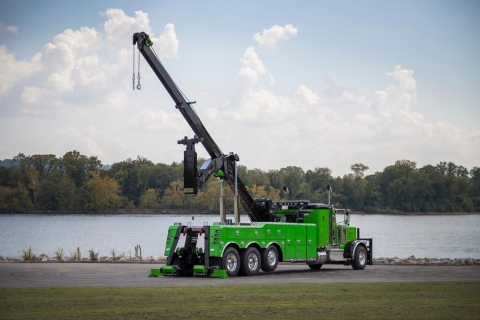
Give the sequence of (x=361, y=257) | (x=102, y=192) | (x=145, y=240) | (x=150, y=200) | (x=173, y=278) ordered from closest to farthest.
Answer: (x=173, y=278)
(x=361, y=257)
(x=145, y=240)
(x=102, y=192)
(x=150, y=200)

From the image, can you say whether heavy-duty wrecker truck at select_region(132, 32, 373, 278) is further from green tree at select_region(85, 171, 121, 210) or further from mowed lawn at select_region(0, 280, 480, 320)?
green tree at select_region(85, 171, 121, 210)

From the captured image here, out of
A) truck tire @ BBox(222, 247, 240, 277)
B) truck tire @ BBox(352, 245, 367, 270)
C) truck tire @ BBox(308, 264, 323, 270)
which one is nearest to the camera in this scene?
truck tire @ BBox(222, 247, 240, 277)

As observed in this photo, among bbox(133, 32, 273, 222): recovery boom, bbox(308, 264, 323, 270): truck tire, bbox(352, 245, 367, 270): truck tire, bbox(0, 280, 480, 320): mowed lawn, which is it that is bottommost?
bbox(0, 280, 480, 320): mowed lawn

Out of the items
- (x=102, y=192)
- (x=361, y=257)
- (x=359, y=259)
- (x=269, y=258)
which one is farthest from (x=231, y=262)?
(x=102, y=192)

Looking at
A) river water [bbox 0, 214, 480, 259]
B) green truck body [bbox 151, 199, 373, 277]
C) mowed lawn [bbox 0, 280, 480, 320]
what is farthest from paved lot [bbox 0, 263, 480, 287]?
river water [bbox 0, 214, 480, 259]

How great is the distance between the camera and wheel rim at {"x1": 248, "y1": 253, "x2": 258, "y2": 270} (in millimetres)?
28111

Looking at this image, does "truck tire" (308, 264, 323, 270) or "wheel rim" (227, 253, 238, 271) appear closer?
"wheel rim" (227, 253, 238, 271)

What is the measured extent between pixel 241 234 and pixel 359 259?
21.5ft

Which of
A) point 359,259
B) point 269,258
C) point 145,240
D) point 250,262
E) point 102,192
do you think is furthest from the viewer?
point 102,192

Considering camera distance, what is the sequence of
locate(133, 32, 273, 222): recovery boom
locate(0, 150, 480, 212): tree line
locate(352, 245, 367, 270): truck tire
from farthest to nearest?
locate(0, 150, 480, 212): tree line
locate(352, 245, 367, 270): truck tire
locate(133, 32, 273, 222): recovery boom

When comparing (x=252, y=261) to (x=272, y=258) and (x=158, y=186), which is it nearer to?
(x=272, y=258)

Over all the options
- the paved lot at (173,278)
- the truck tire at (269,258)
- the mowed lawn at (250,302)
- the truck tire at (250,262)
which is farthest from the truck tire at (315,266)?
the mowed lawn at (250,302)

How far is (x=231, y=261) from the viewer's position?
27453 millimetres

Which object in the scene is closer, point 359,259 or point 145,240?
point 359,259
